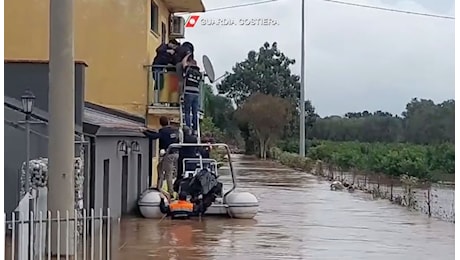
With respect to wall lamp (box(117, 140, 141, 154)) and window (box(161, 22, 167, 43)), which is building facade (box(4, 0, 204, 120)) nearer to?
wall lamp (box(117, 140, 141, 154))

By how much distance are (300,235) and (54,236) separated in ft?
17.6

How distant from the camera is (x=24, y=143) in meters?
13.2

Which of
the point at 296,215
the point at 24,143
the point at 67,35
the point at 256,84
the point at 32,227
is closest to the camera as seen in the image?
the point at 32,227

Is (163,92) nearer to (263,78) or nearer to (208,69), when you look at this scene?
(208,69)

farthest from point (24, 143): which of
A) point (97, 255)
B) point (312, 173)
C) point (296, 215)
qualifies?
point (312, 173)

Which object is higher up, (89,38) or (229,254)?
(89,38)

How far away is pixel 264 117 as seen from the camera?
58406mm

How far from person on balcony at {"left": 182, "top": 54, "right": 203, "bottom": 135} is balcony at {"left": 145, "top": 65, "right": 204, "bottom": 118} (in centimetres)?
66

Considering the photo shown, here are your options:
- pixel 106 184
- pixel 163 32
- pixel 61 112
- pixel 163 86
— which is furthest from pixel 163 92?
pixel 61 112

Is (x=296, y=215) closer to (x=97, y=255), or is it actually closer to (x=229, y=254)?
(x=229, y=254)

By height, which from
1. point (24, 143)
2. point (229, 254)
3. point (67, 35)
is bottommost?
point (229, 254)

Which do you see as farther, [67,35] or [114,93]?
[114,93]

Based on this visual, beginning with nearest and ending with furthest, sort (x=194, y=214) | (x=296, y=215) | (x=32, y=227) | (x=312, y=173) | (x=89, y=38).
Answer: (x=32, y=227), (x=194, y=214), (x=296, y=215), (x=89, y=38), (x=312, y=173)

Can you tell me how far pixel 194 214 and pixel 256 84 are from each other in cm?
5290
